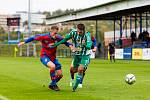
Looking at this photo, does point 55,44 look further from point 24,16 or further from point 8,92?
point 24,16

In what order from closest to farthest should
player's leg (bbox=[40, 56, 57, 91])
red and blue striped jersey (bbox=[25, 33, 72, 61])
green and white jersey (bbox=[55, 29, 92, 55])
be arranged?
green and white jersey (bbox=[55, 29, 92, 55])
player's leg (bbox=[40, 56, 57, 91])
red and blue striped jersey (bbox=[25, 33, 72, 61])

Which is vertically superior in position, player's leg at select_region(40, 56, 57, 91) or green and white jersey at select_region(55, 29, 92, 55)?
green and white jersey at select_region(55, 29, 92, 55)

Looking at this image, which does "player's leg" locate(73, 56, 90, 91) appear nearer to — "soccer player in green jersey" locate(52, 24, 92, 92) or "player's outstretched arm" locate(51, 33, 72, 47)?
"soccer player in green jersey" locate(52, 24, 92, 92)

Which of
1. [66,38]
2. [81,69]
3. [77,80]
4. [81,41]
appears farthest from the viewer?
[66,38]

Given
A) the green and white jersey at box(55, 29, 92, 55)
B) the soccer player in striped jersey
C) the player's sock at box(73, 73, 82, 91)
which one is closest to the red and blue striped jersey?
the soccer player in striped jersey

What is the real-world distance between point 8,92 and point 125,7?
128ft

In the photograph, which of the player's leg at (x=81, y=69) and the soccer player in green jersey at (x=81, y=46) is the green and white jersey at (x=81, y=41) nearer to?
the soccer player in green jersey at (x=81, y=46)

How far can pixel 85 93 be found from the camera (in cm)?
1474

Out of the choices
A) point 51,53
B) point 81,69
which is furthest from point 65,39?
point 81,69

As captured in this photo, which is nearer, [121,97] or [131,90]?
[121,97]

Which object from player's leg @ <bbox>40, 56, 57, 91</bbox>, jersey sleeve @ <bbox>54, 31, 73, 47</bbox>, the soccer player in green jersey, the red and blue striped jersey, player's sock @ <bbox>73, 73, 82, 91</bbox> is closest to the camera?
player's sock @ <bbox>73, 73, 82, 91</bbox>

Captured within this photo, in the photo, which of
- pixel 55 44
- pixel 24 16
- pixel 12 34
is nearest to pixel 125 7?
pixel 55 44

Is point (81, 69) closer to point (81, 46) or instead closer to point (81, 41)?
point (81, 46)

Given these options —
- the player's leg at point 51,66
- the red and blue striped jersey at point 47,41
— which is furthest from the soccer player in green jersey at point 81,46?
the player's leg at point 51,66
